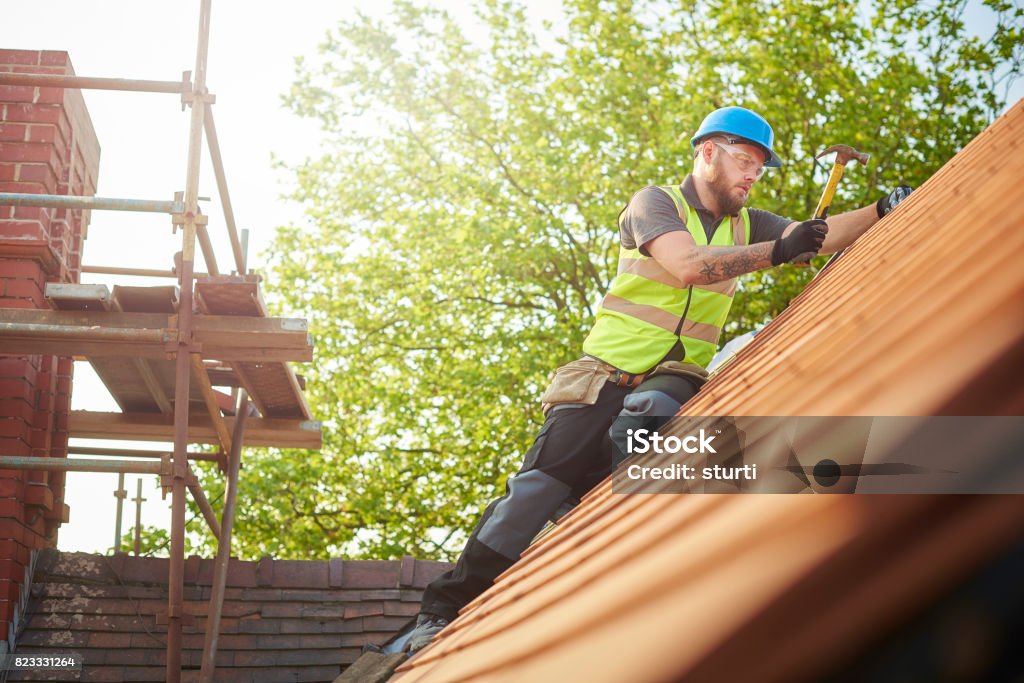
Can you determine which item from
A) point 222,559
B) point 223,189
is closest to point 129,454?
point 222,559

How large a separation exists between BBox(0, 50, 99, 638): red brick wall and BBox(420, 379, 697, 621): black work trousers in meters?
3.94

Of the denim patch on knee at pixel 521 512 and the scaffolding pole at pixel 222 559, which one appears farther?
the scaffolding pole at pixel 222 559

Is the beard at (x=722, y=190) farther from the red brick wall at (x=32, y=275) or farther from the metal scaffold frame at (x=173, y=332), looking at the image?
the red brick wall at (x=32, y=275)

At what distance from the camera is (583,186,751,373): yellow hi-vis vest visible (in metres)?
3.53

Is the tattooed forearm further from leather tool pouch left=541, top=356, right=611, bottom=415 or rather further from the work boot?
the work boot

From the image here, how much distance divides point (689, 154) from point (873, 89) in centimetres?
348

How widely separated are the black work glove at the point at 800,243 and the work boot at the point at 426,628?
1563mm

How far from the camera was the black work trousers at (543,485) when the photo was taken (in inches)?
128

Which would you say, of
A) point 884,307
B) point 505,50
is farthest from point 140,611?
point 505,50

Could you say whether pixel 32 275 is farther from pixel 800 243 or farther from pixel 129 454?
pixel 800 243

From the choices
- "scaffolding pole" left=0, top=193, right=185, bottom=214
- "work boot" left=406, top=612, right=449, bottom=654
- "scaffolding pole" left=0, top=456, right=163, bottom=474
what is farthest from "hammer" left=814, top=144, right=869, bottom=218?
"scaffolding pole" left=0, top=456, right=163, bottom=474

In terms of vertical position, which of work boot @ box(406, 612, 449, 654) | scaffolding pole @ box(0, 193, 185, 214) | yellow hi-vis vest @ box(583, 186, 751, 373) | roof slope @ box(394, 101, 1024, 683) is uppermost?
scaffolding pole @ box(0, 193, 185, 214)

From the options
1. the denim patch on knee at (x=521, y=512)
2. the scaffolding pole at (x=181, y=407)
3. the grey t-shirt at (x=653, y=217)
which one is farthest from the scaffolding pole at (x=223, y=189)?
the denim patch on knee at (x=521, y=512)

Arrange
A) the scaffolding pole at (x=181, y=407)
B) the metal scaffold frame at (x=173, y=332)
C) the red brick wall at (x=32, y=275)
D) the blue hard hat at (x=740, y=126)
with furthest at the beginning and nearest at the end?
the red brick wall at (x=32, y=275), the scaffolding pole at (x=181, y=407), the metal scaffold frame at (x=173, y=332), the blue hard hat at (x=740, y=126)
